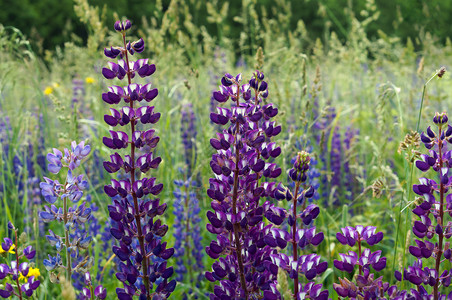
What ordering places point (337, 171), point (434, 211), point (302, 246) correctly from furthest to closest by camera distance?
point (337, 171) → point (434, 211) → point (302, 246)

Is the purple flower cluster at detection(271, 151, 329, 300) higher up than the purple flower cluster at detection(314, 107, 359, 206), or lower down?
higher up

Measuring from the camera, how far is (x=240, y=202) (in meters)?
1.39

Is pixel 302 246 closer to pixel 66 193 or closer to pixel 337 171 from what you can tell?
pixel 66 193

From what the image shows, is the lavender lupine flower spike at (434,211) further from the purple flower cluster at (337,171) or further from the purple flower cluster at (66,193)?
the purple flower cluster at (337,171)

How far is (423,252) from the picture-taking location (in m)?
1.34

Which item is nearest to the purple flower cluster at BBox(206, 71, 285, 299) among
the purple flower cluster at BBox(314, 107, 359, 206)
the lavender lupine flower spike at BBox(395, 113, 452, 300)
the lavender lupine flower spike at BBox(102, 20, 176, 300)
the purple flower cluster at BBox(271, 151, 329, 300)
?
the purple flower cluster at BBox(271, 151, 329, 300)

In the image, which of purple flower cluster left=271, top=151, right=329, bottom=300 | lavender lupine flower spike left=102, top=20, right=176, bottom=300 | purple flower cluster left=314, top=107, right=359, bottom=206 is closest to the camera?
purple flower cluster left=271, top=151, right=329, bottom=300

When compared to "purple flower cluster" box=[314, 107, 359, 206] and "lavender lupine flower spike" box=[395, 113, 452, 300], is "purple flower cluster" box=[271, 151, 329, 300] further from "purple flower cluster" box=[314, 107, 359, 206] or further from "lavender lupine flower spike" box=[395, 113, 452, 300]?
"purple flower cluster" box=[314, 107, 359, 206]

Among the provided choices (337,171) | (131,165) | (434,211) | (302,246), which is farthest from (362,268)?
(337,171)

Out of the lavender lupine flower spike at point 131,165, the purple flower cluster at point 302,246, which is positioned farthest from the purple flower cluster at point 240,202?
the lavender lupine flower spike at point 131,165

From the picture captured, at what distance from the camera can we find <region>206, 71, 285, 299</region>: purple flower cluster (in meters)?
1.34

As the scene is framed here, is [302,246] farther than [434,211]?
No

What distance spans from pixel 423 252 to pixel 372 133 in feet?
10.0

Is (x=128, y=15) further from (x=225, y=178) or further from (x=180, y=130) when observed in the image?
(x=225, y=178)
